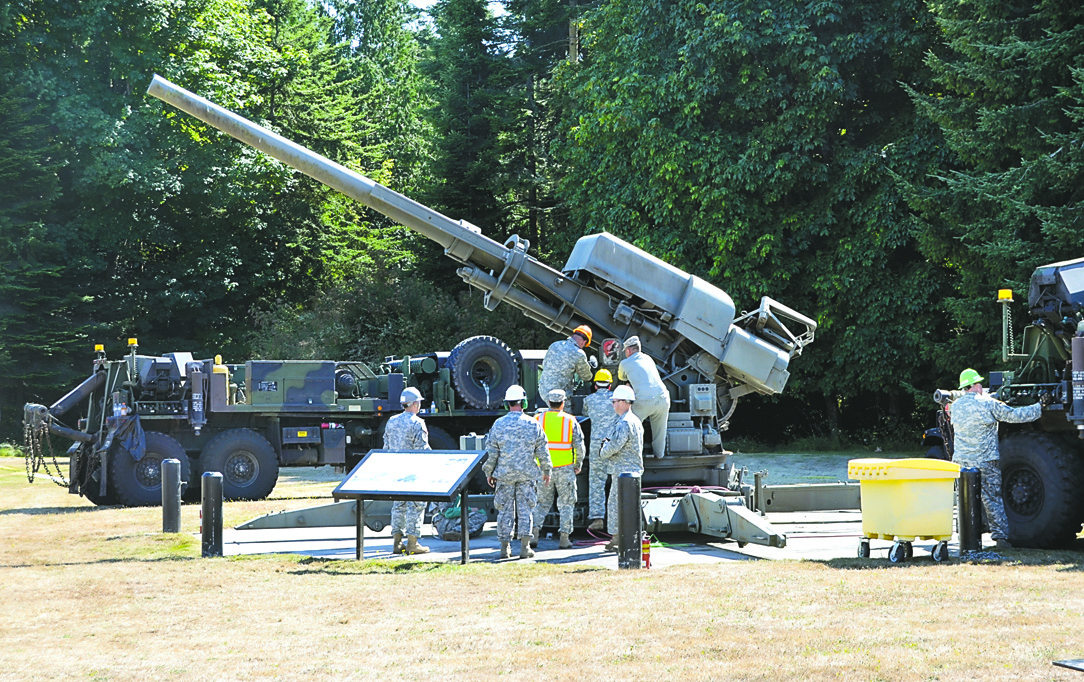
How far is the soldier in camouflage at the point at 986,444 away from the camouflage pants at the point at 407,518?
5161 mm

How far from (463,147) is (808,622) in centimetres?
3061

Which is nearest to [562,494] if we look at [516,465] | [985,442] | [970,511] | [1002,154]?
[516,465]

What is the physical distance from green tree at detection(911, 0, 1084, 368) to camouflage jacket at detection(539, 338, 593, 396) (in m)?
10.9

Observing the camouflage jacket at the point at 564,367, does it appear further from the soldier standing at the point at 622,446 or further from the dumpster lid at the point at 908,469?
the dumpster lid at the point at 908,469

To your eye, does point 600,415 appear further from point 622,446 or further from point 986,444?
point 986,444

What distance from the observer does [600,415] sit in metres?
13.8

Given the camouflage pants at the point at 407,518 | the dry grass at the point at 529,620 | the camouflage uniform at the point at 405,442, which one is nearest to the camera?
the dry grass at the point at 529,620

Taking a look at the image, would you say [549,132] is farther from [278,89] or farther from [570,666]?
[570,666]

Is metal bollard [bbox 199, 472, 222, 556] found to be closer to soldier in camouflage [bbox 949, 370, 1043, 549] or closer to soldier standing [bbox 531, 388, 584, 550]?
soldier standing [bbox 531, 388, 584, 550]

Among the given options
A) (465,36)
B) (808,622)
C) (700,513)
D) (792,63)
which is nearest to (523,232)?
(465,36)

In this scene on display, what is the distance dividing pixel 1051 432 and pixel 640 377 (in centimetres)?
419

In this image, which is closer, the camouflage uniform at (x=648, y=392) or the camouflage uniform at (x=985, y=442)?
the camouflage uniform at (x=985, y=442)

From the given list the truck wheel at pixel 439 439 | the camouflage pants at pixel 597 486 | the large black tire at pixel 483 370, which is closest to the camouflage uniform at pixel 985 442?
the camouflage pants at pixel 597 486

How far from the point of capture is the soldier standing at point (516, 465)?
1250cm
